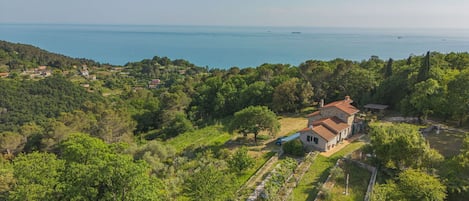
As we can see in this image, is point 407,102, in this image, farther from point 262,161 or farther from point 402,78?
point 262,161

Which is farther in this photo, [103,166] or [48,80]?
[48,80]

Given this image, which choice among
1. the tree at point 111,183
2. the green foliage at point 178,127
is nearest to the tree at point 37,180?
the tree at point 111,183

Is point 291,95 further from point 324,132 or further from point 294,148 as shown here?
point 294,148

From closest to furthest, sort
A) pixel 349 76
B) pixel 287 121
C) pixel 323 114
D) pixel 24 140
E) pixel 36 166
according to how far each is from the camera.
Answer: pixel 36 166 → pixel 323 114 → pixel 24 140 → pixel 287 121 → pixel 349 76

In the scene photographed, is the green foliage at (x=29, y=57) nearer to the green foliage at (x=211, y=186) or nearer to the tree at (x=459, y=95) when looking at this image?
the green foliage at (x=211, y=186)

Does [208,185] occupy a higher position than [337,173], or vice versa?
[208,185]

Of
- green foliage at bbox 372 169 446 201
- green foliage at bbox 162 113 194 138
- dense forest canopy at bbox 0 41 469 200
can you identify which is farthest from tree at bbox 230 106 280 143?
green foliage at bbox 372 169 446 201

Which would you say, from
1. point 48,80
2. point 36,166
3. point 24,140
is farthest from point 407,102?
point 48,80

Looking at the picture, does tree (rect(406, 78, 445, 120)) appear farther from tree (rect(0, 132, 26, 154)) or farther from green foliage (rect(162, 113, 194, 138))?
tree (rect(0, 132, 26, 154))
